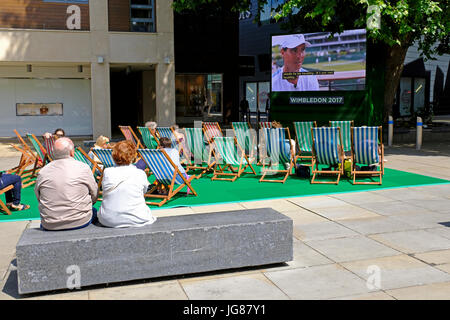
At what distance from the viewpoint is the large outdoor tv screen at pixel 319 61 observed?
51.4ft

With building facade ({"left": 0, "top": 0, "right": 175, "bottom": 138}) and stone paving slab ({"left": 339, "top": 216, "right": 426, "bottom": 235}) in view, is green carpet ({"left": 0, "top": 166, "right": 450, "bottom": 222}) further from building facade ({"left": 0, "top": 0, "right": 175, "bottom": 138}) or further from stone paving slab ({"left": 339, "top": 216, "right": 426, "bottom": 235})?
building facade ({"left": 0, "top": 0, "right": 175, "bottom": 138})

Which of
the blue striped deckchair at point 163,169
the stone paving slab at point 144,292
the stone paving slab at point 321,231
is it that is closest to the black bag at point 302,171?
the blue striped deckchair at point 163,169

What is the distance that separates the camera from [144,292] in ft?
14.2

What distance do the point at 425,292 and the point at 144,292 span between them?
2378 millimetres

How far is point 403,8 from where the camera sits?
12.6 m

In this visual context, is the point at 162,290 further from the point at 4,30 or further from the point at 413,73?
the point at 413,73

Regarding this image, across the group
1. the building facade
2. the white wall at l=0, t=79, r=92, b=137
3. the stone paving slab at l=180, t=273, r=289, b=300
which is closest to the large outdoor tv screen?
the building facade

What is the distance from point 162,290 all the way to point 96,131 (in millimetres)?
15752

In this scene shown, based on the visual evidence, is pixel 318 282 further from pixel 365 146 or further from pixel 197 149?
pixel 197 149

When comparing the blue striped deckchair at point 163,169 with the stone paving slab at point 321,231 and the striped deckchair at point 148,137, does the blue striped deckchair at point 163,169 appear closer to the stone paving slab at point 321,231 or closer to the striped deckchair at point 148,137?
the stone paving slab at point 321,231

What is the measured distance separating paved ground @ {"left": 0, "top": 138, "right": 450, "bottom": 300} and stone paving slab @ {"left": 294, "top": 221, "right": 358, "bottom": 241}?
0.01 meters

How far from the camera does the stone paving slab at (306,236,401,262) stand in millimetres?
5234

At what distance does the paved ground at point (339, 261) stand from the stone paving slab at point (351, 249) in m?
0.01
